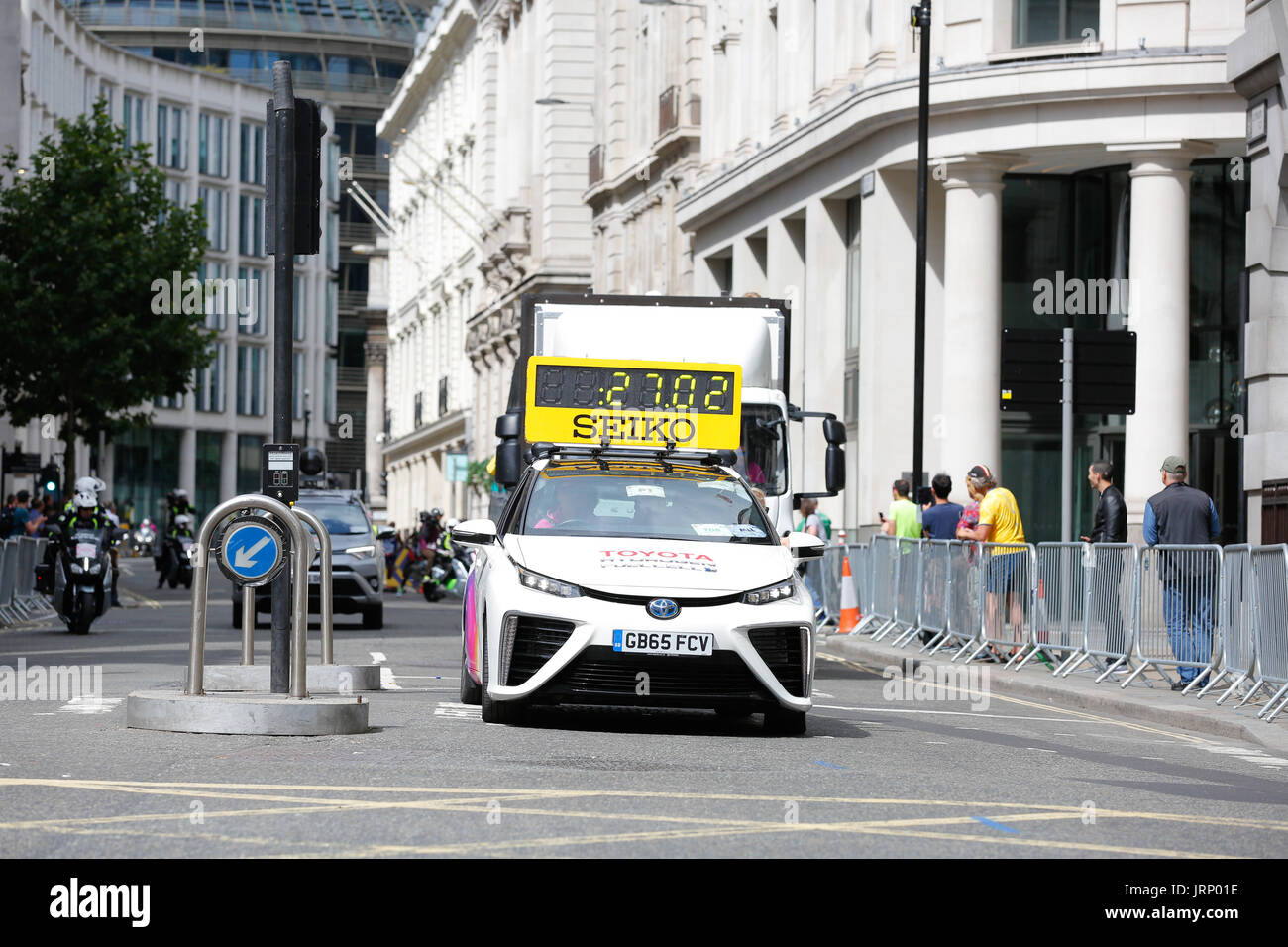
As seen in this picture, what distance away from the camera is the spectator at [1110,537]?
1948 cm

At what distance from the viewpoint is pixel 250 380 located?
107m

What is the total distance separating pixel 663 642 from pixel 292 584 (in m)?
2.02

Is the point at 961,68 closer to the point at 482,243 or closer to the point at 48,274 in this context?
the point at 48,274

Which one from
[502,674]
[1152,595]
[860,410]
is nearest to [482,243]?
[860,410]

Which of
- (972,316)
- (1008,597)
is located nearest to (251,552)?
(1008,597)

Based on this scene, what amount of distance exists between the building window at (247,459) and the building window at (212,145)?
39.5 ft

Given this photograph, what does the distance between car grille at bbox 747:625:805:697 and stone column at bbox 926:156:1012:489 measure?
22394 millimetres

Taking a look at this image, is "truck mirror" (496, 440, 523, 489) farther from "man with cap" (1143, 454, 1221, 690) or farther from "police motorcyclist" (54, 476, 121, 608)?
"police motorcyclist" (54, 476, 121, 608)

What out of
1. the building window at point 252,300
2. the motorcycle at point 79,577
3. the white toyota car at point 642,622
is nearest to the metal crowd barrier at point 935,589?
the motorcycle at point 79,577

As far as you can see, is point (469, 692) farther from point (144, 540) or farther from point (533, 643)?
point (144, 540)

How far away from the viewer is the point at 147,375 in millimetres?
44750

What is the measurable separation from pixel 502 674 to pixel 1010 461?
26067 mm

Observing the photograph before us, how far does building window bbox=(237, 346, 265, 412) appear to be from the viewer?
10650 centimetres

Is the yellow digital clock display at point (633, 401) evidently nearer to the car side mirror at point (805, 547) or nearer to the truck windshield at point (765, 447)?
the truck windshield at point (765, 447)
